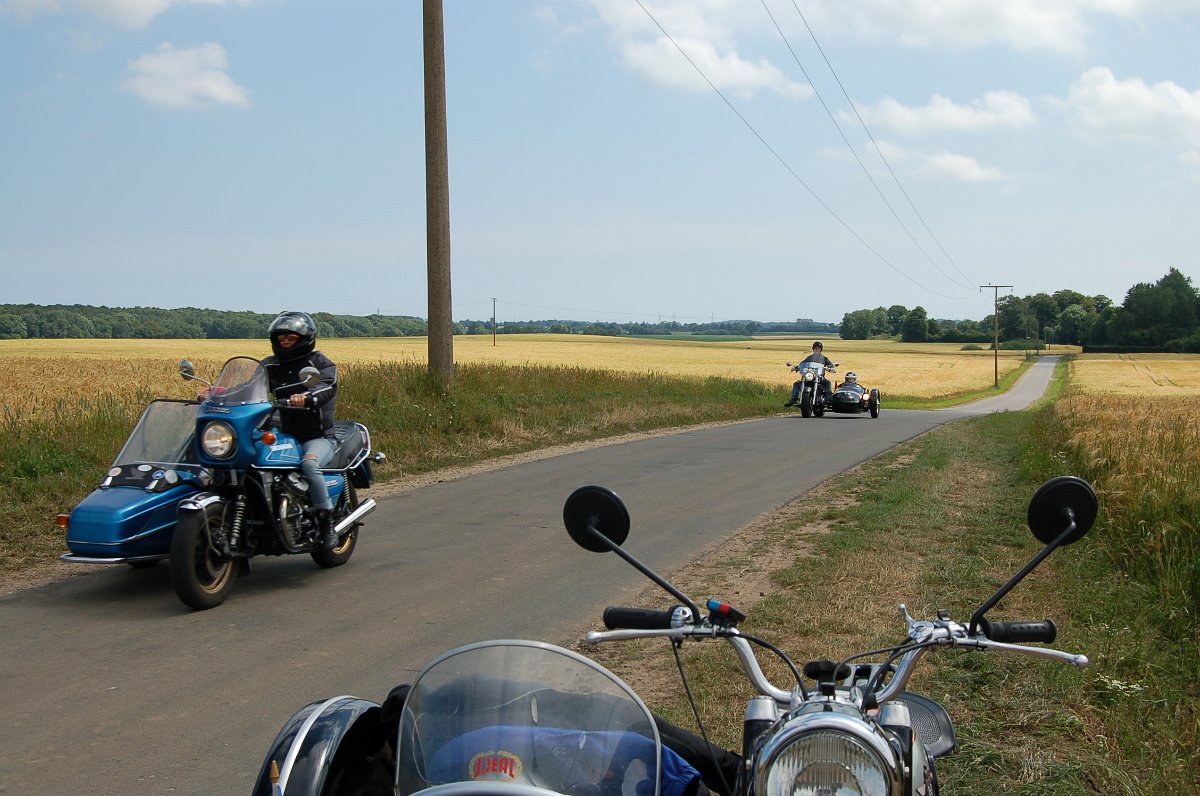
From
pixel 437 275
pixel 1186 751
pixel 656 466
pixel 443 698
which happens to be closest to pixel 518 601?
pixel 1186 751

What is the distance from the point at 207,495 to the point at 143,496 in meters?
0.42

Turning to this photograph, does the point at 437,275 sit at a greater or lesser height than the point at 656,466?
greater

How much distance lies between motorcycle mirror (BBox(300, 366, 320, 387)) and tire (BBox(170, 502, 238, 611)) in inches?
43.5

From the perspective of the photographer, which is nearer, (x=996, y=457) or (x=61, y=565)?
(x=61, y=565)

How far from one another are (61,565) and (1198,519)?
8.06 metres

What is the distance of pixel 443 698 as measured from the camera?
2.35 metres

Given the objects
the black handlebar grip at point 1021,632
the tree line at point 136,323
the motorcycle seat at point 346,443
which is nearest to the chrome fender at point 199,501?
the motorcycle seat at point 346,443

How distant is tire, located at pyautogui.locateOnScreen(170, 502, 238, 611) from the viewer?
684 centimetres

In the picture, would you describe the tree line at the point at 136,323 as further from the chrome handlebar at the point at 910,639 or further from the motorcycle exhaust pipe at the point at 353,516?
the chrome handlebar at the point at 910,639

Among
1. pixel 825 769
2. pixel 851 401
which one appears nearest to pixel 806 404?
pixel 851 401

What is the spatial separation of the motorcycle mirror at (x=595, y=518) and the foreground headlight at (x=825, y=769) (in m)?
0.80

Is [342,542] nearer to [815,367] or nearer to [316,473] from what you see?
→ [316,473]

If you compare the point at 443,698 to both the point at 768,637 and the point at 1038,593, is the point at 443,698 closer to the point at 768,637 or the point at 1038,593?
the point at 768,637

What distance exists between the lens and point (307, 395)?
7770 millimetres
